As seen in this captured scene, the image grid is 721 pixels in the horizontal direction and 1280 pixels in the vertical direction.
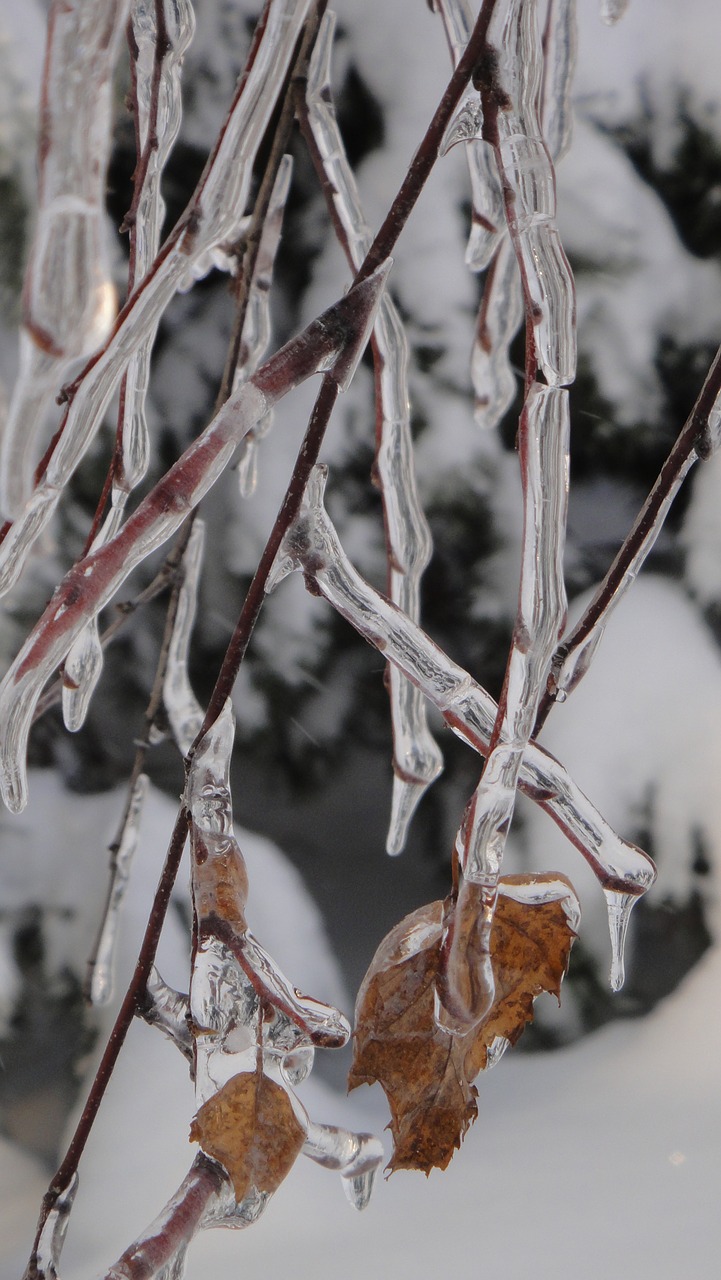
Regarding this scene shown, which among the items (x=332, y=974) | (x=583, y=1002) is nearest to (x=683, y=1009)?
(x=583, y=1002)

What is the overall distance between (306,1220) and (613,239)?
74 cm

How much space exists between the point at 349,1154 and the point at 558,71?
0.34 meters

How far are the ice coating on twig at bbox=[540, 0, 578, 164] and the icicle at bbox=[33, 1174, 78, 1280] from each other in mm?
356

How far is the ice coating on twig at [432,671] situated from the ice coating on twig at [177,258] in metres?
0.06

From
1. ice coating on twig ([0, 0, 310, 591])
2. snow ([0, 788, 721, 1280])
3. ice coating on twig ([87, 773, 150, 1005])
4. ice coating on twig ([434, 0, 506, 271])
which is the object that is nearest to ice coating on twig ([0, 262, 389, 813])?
ice coating on twig ([0, 0, 310, 591])

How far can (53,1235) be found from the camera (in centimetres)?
29

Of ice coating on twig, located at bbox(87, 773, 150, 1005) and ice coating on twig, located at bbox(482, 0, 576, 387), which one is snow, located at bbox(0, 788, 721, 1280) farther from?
ice coating on twig, located at bbox(482, 0, 576, 387)

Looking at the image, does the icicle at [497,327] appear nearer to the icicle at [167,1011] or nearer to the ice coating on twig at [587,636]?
the ice coating on twig at [587,636]

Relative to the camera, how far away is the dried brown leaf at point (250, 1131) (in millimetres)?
230

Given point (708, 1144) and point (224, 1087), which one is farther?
point (708, 1144)

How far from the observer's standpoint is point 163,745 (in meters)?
0.76

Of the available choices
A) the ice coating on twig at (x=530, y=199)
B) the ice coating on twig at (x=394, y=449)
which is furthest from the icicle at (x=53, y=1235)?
the ice coating on twig at (x=530, y=199)

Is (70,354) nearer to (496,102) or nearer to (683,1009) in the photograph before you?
(496,102)

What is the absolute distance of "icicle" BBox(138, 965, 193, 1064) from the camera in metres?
0.27
